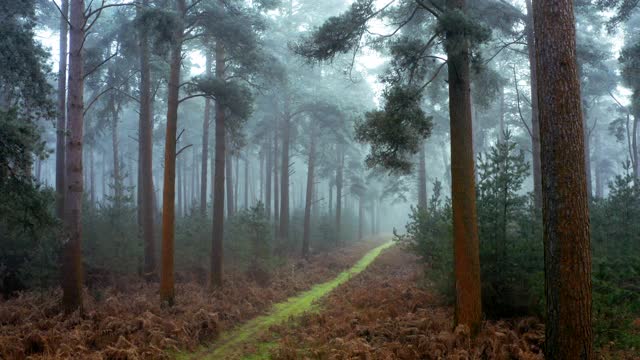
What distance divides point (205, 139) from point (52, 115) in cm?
1545

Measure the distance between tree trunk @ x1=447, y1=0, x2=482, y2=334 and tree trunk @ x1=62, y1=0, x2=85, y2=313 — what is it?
8.48 m

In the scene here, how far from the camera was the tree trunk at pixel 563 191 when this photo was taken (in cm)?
527

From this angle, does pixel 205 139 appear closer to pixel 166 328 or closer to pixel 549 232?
pixel 166 328

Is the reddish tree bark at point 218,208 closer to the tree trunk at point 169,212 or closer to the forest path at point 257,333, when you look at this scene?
the forest path at point 257,333

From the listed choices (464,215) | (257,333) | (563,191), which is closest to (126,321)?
(257,333)

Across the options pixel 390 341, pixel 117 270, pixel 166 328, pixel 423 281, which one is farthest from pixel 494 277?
pixel 117 270

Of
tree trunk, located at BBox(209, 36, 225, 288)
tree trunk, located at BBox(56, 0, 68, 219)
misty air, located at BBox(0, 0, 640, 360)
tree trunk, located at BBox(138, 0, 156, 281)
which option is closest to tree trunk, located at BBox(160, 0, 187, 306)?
misty air, located at BBox(0, 0, 640, 360)

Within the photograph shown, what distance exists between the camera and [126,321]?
10.3m

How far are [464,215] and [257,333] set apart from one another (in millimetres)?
6487

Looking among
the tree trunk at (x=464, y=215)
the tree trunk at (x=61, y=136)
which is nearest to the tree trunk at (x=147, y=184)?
the tree trunk at (x=61, y=136)

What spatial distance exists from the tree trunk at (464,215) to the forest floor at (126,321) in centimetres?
610

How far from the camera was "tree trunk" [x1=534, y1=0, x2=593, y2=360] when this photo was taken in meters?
5.27

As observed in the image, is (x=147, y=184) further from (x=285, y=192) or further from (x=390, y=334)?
(x=285, y=192)

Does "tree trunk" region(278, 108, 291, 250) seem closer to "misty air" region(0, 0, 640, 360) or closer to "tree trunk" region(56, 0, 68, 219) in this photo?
"misty air" region(0, 0, 640, 360)
